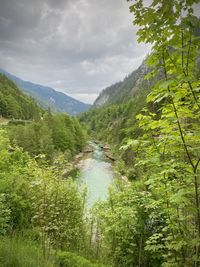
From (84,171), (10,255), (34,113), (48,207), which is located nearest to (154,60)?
(10,255)

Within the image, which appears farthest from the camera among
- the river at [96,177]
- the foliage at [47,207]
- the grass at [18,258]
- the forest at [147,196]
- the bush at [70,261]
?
the river at [96,177]

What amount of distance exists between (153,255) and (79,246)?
11.4ft

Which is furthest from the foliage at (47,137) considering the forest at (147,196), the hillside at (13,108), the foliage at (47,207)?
the hillside at (13,108)

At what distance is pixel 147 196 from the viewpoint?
30.2ft

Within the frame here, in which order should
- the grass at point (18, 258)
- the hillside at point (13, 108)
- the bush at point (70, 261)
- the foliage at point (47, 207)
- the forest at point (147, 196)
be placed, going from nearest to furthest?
the forest at point (147, 196)
the grass at point (18, 258)
the bush at point (70, 261)
the foliage at point (47, 207)
the hillside at point (13, 108)

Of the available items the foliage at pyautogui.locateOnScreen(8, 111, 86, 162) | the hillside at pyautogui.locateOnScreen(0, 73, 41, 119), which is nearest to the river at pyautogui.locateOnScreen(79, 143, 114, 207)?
the foliage at pyautogui.locateOnScreen(8, 111, 86, 162)

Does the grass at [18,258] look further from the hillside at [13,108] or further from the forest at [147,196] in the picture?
the hillside at [13,108]

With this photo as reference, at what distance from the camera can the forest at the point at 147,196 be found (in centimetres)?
317

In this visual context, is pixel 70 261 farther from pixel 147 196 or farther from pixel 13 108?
pixel 13 108

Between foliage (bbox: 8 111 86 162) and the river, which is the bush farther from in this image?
foliage (bbox: 8 111 86 162)

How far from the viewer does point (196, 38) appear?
2.99 meters

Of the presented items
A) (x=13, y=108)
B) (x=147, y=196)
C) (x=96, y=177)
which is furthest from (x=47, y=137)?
(x=13, y=108)

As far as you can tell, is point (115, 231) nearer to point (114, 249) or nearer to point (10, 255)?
point (114, 249)

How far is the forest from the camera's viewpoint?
317 centimetres
